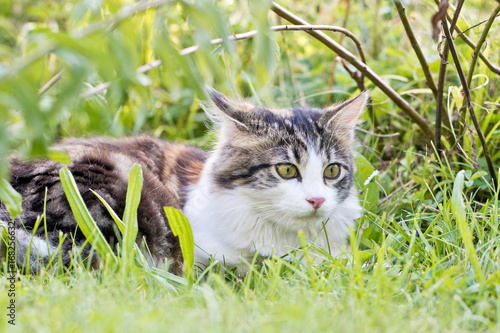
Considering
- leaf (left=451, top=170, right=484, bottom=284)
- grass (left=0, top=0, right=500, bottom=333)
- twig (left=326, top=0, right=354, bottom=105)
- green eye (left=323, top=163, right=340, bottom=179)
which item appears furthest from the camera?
twig (left=326, top=0, right=354, bottom=105)

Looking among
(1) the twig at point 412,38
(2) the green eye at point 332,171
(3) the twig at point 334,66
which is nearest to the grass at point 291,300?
(2) the green eye at point 332,171

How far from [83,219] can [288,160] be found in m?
0.94

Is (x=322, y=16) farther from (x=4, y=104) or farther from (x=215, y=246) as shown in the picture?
(x=4, y=104)

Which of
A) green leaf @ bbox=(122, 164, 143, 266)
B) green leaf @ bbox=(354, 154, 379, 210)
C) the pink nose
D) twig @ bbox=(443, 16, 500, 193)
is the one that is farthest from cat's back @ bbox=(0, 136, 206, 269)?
twig @ bbox=(443, 16, 500, 193)

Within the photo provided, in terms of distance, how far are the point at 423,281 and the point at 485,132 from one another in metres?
1.58

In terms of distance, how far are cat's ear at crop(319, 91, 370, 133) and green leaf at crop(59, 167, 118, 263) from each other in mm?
1214

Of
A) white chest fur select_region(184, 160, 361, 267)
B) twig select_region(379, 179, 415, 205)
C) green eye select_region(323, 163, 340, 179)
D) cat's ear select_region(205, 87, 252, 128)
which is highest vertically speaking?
cat's ear select_region(205, 87, 252, 128)

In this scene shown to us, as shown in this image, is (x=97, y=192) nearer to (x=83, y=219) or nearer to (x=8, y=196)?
(x=83, y=219)

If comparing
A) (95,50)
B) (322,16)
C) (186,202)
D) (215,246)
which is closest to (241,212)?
(215,246)

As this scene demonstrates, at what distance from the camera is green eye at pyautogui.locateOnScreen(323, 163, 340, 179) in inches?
94.2

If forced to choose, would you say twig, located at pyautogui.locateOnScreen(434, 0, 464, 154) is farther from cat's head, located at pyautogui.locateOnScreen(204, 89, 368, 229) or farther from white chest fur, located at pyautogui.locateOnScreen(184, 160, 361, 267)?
white chest fur, located at pyautogui.locateOnScreen(184, 160, 361, 267)

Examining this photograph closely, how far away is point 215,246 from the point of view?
2.36 metres

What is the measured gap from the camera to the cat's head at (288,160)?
2.23 m

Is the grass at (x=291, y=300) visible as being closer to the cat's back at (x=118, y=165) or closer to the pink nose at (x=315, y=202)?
the pink nose at (x=315, y=202)
